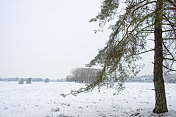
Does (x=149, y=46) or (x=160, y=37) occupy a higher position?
(x=160, y=37)

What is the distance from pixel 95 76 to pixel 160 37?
135 inches

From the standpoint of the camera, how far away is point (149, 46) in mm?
5312

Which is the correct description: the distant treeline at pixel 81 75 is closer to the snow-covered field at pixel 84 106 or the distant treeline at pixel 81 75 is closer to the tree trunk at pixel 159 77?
the snow-covered field at pixel 84 106

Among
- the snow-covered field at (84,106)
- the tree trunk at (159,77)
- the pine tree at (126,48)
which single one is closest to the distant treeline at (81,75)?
the pine tree at (126,48)

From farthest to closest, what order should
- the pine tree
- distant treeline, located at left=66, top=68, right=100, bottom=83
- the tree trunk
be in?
distant treeline, located at left=66, top=68, right=100, bottom=83
the pine tree
the tree trunk

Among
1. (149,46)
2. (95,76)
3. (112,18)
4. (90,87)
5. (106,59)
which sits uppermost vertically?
(112,18)

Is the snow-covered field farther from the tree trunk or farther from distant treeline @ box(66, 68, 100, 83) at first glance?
distant treeline @ box(66, 68, 100, 83)

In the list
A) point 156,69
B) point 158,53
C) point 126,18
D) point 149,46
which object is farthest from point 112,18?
point 156,69

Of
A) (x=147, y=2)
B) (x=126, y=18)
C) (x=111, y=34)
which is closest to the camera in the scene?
(x=147, y=2)

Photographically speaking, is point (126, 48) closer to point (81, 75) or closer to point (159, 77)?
point (159, 77)

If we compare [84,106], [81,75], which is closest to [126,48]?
[84,106]

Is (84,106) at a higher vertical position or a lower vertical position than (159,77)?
lower

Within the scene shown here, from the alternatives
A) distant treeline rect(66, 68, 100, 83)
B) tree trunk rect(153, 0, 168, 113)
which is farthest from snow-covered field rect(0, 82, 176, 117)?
distant treeline rect(66, 68, 100, 83)

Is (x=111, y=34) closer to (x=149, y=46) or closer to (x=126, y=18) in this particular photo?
(x=126, y=18)
